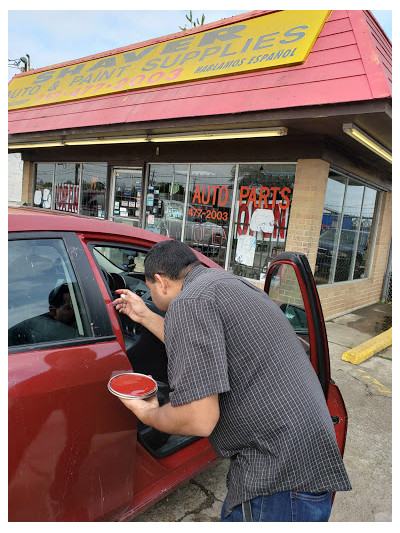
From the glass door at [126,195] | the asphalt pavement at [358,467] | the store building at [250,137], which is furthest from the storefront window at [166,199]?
the asphalt pavement at [358,467]

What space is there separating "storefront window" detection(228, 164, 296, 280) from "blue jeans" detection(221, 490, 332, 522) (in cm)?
463

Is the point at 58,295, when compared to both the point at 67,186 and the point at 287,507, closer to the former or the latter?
the point at 287,507

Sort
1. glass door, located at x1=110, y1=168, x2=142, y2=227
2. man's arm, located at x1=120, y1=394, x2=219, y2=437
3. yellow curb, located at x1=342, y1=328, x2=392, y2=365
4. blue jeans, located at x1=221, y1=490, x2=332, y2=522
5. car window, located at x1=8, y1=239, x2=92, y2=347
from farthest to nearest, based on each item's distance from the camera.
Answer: glass door, located at x1=110, y1=168, x2=142, y2=227
yellow curb, located at x1=342, y1=328, x2=392, y2=365
car window, located at x1=8, y1=239, x2=92, y2=347
blue jeans, located at x1=221, y1=490, x2=332, y2=522
man's arm, located at x1=120, y1=394, x2=219, y2=437

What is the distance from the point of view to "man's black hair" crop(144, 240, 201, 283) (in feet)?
5.01

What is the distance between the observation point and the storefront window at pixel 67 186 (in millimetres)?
9773

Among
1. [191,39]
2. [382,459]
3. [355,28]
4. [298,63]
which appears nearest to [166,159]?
[191,39]

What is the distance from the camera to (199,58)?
6.50 meters

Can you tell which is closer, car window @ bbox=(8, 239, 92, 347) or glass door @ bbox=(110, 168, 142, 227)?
car window @ bbox=(8, 239, 92, 347)

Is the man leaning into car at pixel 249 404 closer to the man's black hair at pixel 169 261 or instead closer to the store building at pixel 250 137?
the man's black hair at pixel 169 261

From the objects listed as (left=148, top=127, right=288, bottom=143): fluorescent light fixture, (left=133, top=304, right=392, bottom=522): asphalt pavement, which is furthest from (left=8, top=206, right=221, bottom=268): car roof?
(left=148, top=127, right=288, bottom=143): fluorescent light fixture

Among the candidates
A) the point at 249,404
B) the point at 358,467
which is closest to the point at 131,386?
the point at 249,404

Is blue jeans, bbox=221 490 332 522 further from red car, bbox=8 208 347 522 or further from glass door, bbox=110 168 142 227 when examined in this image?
glass door, bbox=110 168 142 227

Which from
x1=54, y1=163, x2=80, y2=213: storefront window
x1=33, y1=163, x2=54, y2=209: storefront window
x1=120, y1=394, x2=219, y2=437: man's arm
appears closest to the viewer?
x1=120, y1=394, x2=219, y2=437: man's arm

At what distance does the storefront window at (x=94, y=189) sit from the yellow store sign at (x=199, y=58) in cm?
165
